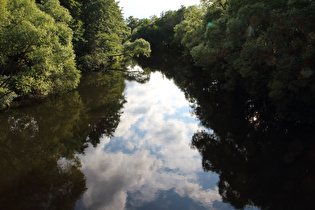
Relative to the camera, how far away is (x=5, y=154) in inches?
496

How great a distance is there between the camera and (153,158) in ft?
42.1

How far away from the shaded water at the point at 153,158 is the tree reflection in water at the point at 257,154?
0.16ft

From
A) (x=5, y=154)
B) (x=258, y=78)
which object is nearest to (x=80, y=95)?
(x=5, y=154)

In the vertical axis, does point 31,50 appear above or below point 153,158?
above

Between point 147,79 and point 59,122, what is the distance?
2245 cm

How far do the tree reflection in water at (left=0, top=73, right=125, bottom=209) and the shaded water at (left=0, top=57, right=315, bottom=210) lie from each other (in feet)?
0.16

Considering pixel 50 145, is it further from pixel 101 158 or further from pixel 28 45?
pixel 28 45

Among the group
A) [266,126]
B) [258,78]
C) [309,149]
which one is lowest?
[309,149]

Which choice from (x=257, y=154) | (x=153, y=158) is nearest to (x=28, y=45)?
(x=153, y=158)

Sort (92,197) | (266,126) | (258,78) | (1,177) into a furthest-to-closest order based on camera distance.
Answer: (258,78), (266,126), (1,177), (92,197)

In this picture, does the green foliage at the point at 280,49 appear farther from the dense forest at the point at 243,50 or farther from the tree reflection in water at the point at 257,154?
the tree reflection in water at the point at 257,154

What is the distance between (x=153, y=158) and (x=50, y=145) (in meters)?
6.83

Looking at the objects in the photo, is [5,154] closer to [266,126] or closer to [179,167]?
[179,167]

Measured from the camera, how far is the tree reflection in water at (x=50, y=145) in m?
9.35
